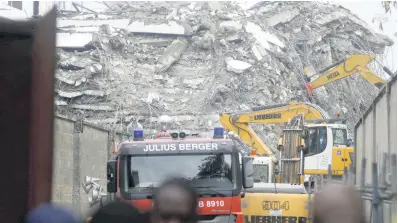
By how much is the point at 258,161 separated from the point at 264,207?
246 inches

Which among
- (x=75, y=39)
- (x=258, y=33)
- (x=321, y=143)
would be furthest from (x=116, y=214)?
(x=258, y=33)

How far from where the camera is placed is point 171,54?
112ft

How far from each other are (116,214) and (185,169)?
256 inches

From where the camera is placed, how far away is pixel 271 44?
36.2m

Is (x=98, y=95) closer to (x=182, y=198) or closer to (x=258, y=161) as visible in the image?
(x=258, y=161)

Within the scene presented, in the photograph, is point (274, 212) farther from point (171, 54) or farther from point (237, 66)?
point (171, 54)

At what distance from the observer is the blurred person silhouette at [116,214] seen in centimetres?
354

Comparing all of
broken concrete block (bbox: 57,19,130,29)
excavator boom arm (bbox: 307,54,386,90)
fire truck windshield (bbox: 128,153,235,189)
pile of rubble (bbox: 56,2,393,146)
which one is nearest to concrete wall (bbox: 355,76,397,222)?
fire truck windshield (bbox: 128,153,235,189)

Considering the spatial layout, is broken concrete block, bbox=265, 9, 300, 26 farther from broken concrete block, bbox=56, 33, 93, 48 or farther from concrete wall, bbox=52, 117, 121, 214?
concrete wall, bbox=52, 117, 121, 214

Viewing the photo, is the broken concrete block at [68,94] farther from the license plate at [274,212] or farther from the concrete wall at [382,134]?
the concrete wall at [382,134]

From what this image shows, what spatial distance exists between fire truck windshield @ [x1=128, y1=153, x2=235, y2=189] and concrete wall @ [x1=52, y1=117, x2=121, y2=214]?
192 inches

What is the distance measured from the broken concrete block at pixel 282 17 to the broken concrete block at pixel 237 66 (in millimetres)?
4392

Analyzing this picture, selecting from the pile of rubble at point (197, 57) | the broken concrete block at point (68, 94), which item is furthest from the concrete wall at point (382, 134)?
the broken concrete block at point (68, 94)

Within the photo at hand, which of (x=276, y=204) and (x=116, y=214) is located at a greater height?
(x=116, y=214)
